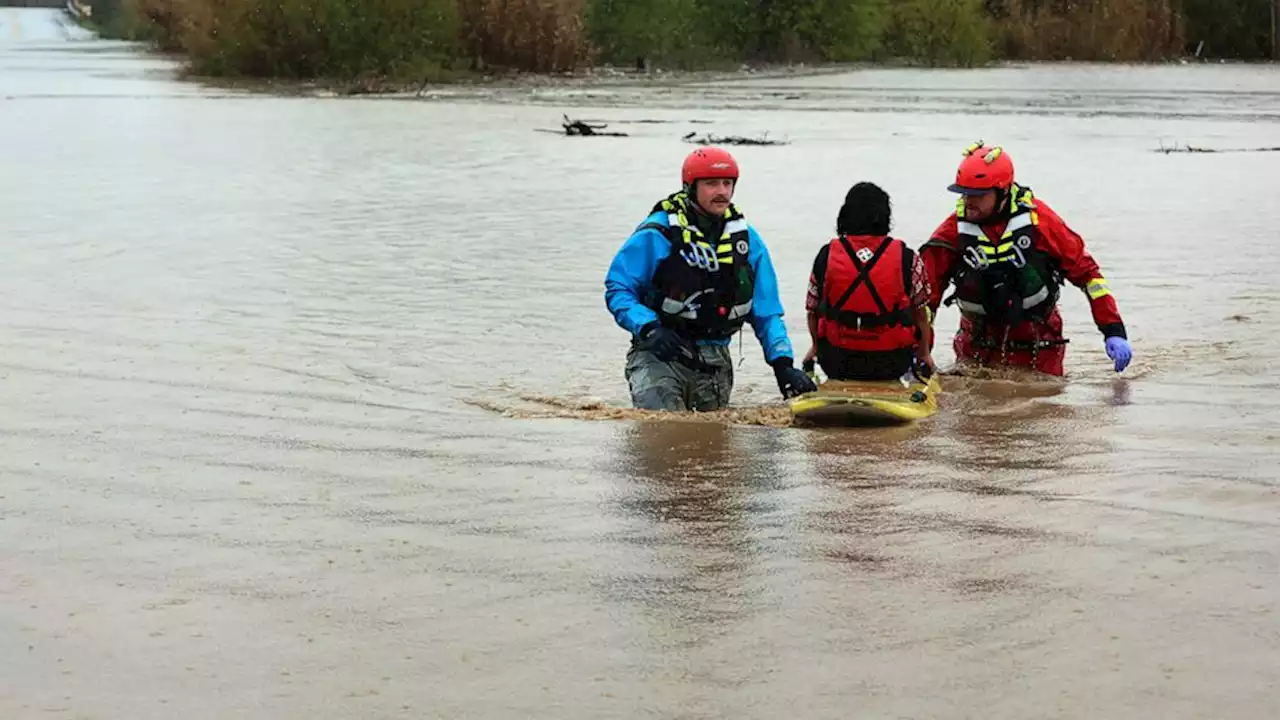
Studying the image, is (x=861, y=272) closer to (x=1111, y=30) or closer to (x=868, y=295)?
(x=868, y=295)

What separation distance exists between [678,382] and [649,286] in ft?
1.47

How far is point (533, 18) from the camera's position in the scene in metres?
46.5

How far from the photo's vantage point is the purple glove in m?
9.30

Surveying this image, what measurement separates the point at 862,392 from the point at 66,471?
10.8 ft

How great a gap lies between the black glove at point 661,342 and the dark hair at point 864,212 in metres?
0.88

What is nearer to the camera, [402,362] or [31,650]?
[31,650]

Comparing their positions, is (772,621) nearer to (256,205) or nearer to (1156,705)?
(1156,705)

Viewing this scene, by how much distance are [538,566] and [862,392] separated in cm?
279

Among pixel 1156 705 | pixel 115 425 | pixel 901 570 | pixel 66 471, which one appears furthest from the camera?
pixel 115 425

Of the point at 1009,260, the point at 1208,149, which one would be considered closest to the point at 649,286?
the point at 1009,260

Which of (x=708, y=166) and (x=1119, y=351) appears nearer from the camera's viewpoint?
(x=708, y=166)

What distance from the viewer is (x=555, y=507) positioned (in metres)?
6.68

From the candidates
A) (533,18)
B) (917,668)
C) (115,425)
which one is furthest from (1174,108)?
(917,668)

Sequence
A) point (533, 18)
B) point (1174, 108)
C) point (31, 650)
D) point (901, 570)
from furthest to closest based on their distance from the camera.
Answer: point (533, 18) → point (1174, 108) → point (901, 570) → point (31, 650)
